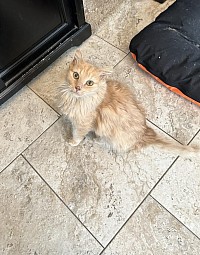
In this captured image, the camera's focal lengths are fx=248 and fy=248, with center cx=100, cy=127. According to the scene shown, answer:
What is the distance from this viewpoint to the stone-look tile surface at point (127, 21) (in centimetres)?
173

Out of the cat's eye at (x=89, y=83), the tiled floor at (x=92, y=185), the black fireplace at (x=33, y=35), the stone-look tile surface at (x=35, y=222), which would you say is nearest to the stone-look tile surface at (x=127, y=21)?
the black fireplace at (x=33, y=35)

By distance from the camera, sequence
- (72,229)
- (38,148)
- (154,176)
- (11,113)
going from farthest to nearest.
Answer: (11,113) → (38,148) → (154,176) → (72,229)

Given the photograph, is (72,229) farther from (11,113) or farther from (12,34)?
(12,34)

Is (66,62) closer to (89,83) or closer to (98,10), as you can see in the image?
(98,10)

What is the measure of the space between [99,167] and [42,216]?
1.21ft

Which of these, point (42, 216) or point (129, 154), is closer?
point (42, 216)

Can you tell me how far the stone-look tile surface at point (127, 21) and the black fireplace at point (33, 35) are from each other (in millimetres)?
186

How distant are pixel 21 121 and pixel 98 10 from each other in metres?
0.94

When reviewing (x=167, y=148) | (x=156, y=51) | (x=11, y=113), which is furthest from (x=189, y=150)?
(x=11, y=113)

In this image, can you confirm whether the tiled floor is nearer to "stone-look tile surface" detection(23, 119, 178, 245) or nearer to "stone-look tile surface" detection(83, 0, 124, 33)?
"stone-look tile surface" detection(23, 119, 178, 245)

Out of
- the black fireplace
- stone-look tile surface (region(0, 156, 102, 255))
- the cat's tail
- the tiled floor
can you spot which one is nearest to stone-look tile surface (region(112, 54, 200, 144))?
the tiled floor

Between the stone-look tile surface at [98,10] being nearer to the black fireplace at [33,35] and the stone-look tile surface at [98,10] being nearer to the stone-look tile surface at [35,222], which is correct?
the black fireplace at [33,35]

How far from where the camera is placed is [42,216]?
1.21 m

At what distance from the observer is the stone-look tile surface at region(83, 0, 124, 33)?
1.66 m
